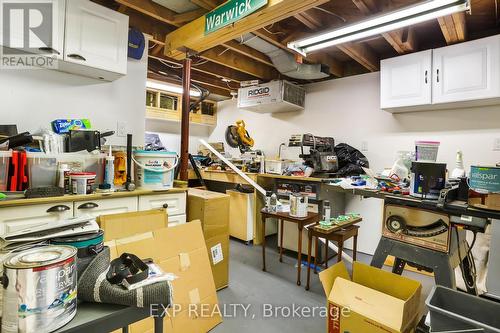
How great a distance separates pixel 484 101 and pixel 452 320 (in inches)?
86.5

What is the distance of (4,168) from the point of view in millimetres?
1503

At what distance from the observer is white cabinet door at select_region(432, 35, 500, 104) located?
7.32ft

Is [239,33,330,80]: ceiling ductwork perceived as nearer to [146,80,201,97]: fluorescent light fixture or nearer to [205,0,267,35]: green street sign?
[205,0,267,35]: green street sign

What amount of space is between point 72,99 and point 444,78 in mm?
3442

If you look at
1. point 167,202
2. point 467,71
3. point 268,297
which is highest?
point 467,71

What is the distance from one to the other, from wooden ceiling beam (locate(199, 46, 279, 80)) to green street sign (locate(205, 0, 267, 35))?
38.6 inches

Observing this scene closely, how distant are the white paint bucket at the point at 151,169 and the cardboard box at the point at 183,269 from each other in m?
0.43

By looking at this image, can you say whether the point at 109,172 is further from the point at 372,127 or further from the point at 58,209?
the point at 372,127

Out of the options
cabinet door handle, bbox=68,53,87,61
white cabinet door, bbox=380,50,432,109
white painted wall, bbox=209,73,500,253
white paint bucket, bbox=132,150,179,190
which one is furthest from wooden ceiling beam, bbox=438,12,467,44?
cabinet door handle, bbox=68,53,87,61

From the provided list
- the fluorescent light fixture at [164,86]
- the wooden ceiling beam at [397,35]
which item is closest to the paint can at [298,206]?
the wooden ceiling beam at [397,35]

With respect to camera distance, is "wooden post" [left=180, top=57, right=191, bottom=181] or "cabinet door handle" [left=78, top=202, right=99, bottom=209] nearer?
"cabinet door handle" [left=78, top=202, right=99, bottom=209]

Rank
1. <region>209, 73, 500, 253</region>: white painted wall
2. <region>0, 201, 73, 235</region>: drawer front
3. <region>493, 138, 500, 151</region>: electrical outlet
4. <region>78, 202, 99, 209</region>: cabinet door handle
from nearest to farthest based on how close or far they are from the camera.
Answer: <region>0, 201, 73, 235</region>: drawer front
<region>78, 202, 99, 209</region>: cabinet door handle
<region>493, 138, 500, 151</region>: electrical outlet
<region>209, 73, 500, 253</region>: white painted wall

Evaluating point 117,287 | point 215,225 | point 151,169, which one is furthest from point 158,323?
point 215,225

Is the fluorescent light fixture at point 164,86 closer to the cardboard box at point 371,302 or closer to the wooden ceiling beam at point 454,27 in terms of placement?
the wooden ceiling beam at point 454,27
